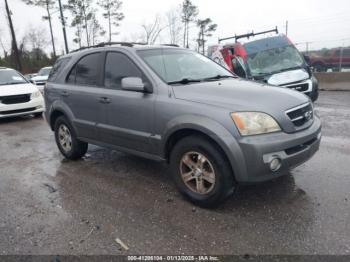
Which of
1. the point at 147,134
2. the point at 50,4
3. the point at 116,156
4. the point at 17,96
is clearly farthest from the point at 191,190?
the point at 50,4

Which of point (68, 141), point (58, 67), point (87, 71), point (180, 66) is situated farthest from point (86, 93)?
point (180, 66)

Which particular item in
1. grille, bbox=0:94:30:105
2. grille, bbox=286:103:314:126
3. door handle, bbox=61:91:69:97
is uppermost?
door handle, bbox=61:91:69:97

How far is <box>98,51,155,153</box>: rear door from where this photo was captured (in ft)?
13.5

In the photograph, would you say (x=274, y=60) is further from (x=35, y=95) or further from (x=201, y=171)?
(x=201, y=171)

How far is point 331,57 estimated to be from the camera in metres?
23.3

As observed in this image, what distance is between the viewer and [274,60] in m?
10.3

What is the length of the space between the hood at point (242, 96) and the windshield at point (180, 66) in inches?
12.2

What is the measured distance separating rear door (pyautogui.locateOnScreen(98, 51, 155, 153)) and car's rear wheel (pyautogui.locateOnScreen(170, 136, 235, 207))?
52 centimetres

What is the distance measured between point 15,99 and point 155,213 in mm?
7963

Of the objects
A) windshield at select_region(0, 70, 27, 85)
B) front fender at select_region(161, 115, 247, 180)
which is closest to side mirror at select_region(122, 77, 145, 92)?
front fender at select_region(161, 115, 247, 180)

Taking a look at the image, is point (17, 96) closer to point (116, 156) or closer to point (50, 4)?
point (116, 156)

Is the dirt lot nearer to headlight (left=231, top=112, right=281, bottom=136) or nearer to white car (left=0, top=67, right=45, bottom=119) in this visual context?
headlight (left=231, top=112, right=281, bottom=136)

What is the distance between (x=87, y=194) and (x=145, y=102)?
1.37 meters

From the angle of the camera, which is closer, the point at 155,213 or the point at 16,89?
the point at 155,213
